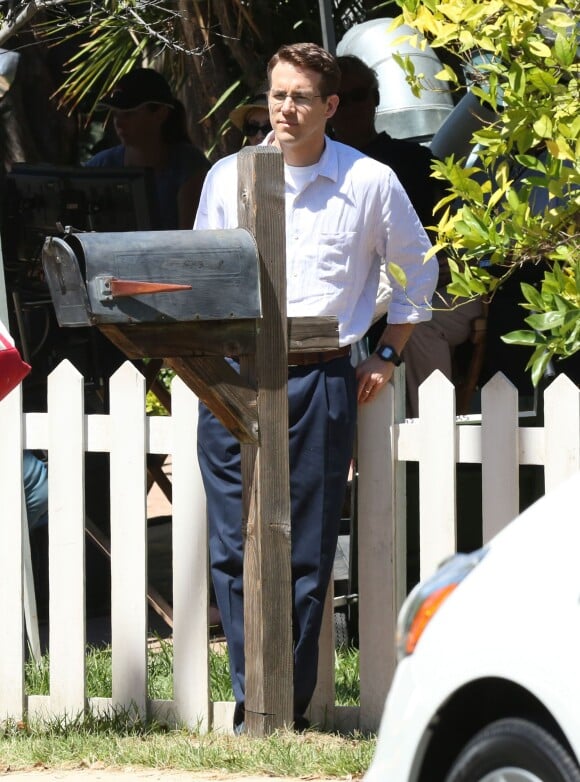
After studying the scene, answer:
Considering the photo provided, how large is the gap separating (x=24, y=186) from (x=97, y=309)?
2.96 m

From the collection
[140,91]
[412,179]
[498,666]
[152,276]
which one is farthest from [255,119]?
[498,666]

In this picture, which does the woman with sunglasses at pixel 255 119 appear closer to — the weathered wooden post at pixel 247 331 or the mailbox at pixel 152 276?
the weathered wooden post at pixel 247 331

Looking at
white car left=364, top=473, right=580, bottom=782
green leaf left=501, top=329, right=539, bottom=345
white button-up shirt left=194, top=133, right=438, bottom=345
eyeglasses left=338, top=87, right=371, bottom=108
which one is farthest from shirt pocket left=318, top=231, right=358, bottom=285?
eyeglasses left=338, top=87, right=371, bottom=108

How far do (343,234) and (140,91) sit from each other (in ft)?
9.63

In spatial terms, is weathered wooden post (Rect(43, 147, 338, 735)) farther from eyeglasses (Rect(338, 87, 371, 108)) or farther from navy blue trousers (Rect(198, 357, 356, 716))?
eyeglasses (Rect(338, 87, 371, 108))

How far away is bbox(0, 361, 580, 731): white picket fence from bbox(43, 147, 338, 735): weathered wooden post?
0.37 meters

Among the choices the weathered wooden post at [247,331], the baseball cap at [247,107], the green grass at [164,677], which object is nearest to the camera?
the weathered wooden post at [247,331]

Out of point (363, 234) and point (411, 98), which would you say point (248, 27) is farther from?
point (363, 234)

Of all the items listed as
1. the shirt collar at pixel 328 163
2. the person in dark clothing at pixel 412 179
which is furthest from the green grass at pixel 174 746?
the person in dark clothing at pixel 412 179

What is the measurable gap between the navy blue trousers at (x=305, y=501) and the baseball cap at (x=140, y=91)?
295 cm

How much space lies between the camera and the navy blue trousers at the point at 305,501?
417 cm

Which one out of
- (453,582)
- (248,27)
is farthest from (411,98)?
(453,582)

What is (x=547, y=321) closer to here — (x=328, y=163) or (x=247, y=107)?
(x=328, y=163)

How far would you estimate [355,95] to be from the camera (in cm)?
655
